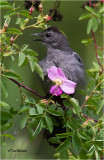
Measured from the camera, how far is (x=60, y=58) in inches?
154

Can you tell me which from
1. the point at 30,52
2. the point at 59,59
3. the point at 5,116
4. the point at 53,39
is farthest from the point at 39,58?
the point at 5,116

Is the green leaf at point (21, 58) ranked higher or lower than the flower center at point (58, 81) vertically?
higher

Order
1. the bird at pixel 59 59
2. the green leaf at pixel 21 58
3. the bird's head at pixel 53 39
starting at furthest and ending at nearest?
the bird's head at pixel 53 39, the bird at pixel 59 59, the green leaf at pixel 21 58

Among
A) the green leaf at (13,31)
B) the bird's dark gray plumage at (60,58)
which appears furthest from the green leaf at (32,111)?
the bird's dark gray plumage at (60,58)

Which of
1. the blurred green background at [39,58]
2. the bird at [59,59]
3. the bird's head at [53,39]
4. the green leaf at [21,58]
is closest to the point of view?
the green leaf at [21,58]

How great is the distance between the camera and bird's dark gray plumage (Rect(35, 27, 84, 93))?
3799 millimetres

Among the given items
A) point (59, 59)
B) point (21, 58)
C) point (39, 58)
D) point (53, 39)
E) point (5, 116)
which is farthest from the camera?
point (39, 58)

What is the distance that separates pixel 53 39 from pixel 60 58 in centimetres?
40

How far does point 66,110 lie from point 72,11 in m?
2.90

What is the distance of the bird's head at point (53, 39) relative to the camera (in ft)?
13.6

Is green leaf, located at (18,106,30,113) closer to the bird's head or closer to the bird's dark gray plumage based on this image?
the bird's dark gray plumage

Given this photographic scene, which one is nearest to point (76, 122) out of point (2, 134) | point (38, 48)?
point (2, 134)

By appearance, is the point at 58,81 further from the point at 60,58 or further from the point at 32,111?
the point at 60,58

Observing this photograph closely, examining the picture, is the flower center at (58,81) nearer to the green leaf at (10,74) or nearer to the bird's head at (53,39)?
the green leaf at (10,74)
